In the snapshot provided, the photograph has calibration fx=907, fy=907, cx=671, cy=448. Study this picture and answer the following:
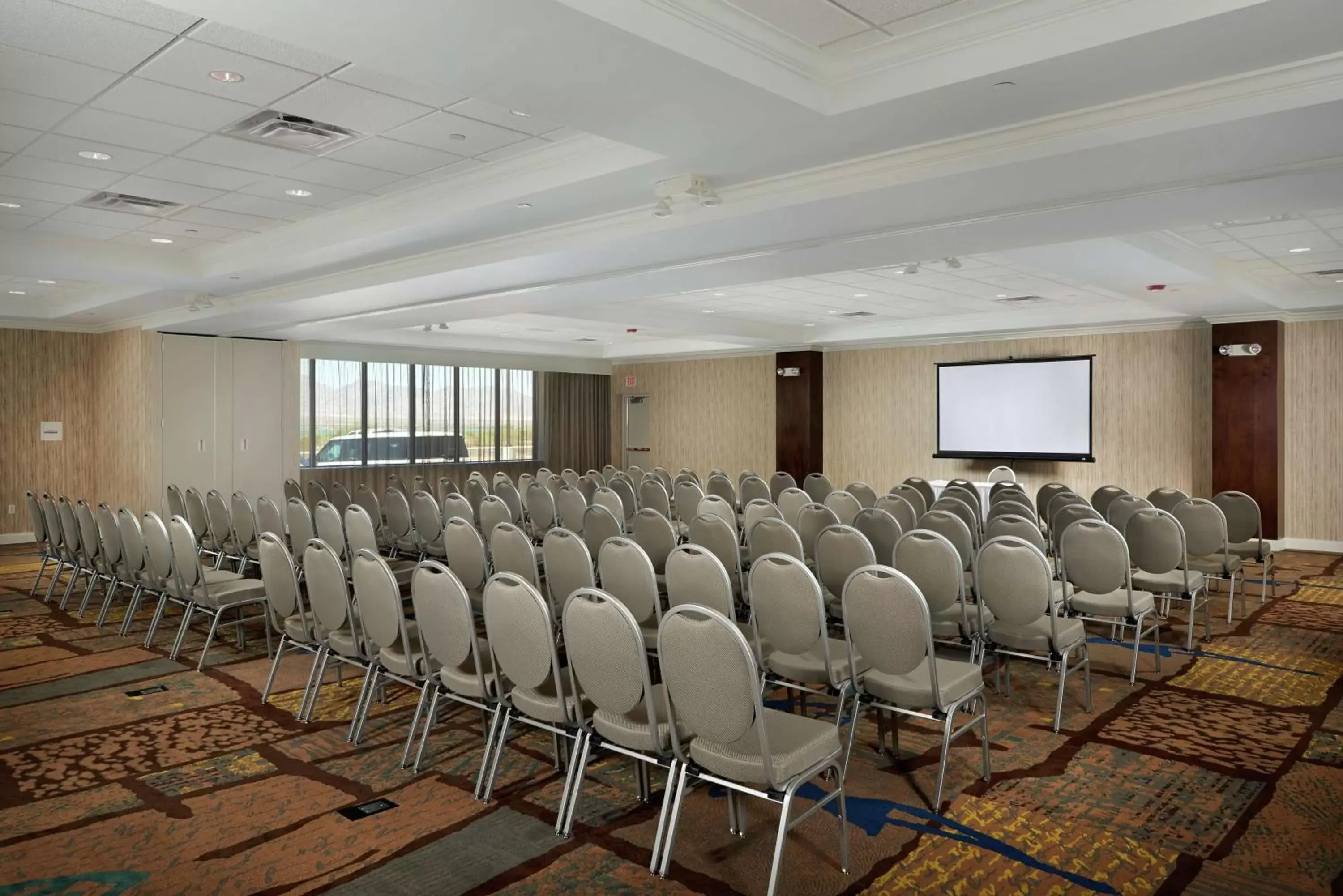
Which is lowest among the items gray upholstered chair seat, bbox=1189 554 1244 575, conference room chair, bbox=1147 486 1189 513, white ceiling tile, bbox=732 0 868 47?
gray upholstered chair seat, bbox=1189 554 1244 575

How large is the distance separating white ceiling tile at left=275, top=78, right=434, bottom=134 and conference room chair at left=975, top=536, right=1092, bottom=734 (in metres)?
3.77

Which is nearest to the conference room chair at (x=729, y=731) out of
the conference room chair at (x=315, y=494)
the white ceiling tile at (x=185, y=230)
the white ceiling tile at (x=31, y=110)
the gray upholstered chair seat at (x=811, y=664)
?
the gray upholstered chair seat at (x=811, y=664)

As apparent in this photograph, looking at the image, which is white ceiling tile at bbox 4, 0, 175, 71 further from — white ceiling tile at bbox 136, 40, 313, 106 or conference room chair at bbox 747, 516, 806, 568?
conference room chair at bbox 747, 516, 806, 568

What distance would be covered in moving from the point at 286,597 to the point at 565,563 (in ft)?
5.02

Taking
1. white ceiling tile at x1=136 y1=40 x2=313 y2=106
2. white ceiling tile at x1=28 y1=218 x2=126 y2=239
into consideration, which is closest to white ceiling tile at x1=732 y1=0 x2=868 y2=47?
white ceiling tile at x1=136 y1=40 x2=313 y2=106

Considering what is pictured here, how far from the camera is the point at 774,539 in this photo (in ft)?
18.5

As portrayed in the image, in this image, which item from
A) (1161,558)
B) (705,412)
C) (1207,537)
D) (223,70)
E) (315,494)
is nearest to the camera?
(223,70)

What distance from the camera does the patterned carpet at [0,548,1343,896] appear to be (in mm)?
3178

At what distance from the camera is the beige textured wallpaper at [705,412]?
17.2 m

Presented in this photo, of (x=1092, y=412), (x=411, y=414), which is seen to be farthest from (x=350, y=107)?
(x=411, y=414)

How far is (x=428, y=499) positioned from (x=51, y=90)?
4.31m

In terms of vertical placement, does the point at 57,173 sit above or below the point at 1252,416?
above

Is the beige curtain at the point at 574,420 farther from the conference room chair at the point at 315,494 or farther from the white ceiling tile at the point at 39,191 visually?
the white ceiling tile at the point at 39,191

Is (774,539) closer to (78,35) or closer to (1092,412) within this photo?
(78,35)
